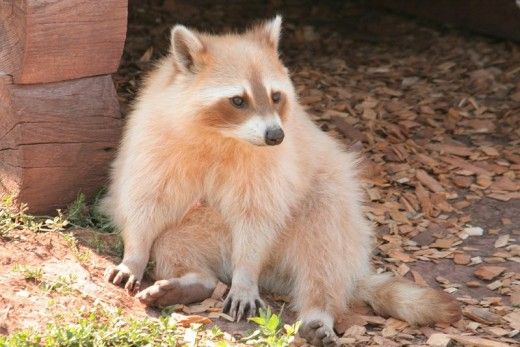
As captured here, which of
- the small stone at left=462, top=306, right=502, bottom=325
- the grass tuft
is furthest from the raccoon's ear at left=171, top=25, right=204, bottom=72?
the small stone at left=462, top=306, right=502, bottom=325

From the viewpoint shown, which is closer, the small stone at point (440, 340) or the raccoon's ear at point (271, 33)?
the small stone at point (440, 340)

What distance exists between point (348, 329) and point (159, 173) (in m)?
1.44

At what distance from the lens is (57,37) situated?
17.0 ft

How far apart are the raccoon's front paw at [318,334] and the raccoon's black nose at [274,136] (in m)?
1.01

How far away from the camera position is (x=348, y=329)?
493 cm

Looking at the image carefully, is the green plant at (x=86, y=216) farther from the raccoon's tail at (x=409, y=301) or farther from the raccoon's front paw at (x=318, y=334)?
the raccoon's tail at (x=409, y=301)

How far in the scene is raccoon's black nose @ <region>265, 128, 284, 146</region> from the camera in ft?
15.2

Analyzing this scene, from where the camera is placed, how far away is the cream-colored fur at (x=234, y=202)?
195 inches

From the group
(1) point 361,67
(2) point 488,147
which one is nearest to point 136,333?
(2) point 488,147

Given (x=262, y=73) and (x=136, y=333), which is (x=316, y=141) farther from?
(x=136, y=333)

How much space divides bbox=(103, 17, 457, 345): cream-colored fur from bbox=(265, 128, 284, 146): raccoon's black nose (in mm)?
163

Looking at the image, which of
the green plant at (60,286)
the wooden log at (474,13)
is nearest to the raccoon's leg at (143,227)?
the green plant at (60,286)

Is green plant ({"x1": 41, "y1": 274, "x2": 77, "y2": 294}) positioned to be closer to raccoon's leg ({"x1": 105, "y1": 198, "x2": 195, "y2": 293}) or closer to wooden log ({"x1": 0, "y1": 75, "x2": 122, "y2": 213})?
raccoon's leg ({"x1": 105, "y1": 198, "x2": 195, "y2": 293})

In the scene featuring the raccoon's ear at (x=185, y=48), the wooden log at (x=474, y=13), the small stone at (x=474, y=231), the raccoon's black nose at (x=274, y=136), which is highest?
the wooden log at (x=474, y=13)
